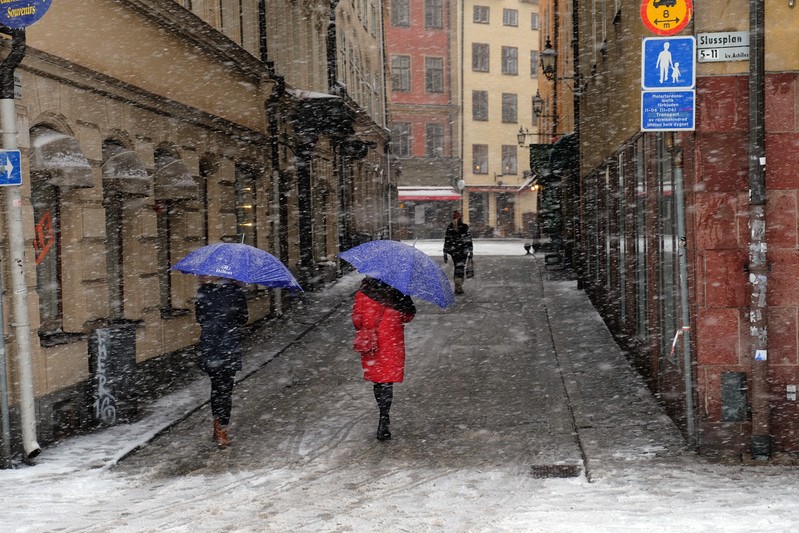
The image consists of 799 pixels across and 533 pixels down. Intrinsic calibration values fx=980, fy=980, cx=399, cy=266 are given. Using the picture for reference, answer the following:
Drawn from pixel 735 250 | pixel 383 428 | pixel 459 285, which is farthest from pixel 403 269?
pixel 459 285

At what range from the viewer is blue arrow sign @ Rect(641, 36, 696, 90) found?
7.69 m

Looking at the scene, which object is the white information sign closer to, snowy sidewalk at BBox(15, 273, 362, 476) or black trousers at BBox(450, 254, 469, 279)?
snowy sidewalk at BBox(15, 273, 362, 476)

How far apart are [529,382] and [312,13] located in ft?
52.5

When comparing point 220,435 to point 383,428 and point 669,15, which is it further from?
point 669,15

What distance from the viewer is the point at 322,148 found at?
1022 inches

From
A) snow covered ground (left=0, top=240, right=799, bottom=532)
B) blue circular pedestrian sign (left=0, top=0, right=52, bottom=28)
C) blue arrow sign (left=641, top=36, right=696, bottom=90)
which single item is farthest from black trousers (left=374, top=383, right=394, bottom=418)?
blue circular pedestrian sign (left=0, top=0, right=52, bottom=28)

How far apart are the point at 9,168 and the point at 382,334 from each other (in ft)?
11.4

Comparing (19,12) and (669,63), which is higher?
(19,12)

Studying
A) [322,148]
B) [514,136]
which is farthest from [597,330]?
[514,136]

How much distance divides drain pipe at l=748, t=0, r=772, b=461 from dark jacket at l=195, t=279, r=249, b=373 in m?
4.35

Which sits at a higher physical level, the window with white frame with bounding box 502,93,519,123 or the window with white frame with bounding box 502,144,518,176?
the window with white frame with bounding box 502,93,519,123

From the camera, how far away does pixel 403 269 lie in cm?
845

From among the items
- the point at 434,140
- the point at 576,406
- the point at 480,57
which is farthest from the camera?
the point at 480,57

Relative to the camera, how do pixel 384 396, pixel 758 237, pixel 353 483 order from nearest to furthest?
pixel 353 483 → pixel 758 237 → pixel 384 396
